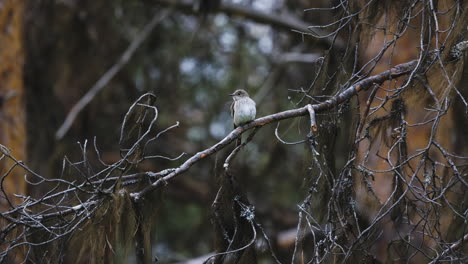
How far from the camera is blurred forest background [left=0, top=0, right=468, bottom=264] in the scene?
289 cm

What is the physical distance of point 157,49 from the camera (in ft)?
29.6

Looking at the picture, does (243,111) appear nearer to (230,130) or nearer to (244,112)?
(244,112)

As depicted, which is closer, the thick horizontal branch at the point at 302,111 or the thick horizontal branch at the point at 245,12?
the thick horizontal branch at the point at 302,111

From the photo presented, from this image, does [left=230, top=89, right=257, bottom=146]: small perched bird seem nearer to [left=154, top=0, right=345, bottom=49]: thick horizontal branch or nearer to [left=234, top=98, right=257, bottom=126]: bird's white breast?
[left=234, top=98, right=257, bottom=126]: bird's white breast

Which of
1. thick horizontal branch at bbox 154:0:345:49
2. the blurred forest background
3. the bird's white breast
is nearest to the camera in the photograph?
the blurred forest background

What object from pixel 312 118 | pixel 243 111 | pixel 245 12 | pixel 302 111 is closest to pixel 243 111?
pixel 243 111

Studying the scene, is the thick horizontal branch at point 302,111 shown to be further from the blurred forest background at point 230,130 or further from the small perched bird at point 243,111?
the small perched bird at point 243,111

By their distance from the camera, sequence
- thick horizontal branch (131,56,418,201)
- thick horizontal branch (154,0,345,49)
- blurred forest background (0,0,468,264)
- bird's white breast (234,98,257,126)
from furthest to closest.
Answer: thick horizontal branch (154,0,345,49) < bird's white breast (234,98,257,126) < thick horizontal branch (131,56,418,201) < blurred forest background (0,0,468,264)

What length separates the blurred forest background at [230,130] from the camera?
9.50ft

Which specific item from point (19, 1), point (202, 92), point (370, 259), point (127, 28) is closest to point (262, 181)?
point (202, 92)

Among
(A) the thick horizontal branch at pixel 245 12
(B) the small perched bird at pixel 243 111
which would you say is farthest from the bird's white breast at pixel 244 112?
(A) the thick horizontal branch at pixel 245 12

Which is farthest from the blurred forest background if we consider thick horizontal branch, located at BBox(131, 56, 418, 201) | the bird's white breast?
the bird's white breast

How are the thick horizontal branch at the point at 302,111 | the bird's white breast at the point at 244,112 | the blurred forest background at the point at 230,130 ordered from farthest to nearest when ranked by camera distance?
the bird's white breast at the point at 244,112 < the thick horizontal branch at the point at 302,111 < the blurred forest background at the point at 230,130

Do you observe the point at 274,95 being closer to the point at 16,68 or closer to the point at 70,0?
the point at 70,0
